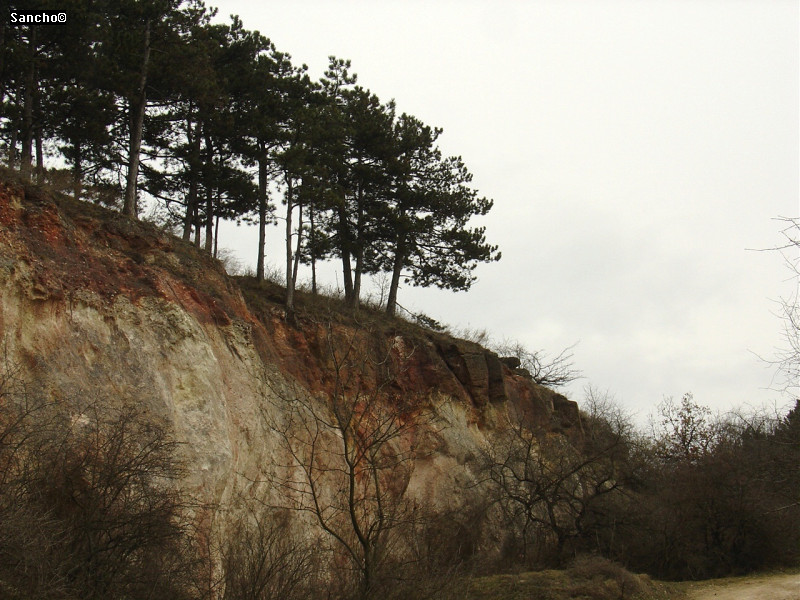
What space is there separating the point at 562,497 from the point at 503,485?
79.9 inches

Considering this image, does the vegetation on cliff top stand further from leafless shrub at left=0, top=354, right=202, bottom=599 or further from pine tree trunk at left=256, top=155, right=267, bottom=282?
leafless shrub at left=0, top=354, right=202, bottom=599

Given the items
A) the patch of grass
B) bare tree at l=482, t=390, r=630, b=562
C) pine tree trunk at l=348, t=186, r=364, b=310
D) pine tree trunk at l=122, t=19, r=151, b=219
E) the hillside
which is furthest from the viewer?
pine tree trunk at l=348, t=186, r=364, b=310

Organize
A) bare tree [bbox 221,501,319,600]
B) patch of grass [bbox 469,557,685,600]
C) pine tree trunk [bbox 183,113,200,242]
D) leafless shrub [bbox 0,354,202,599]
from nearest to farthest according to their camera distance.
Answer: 1. leafless shrub [bbox 0,354,202,599]
2. bare tree [bbox 221,501,319,600]
3. patch of grass [bbox 469,557,685,600]
4. pine tree trunk [bbox 183,113,200,242]

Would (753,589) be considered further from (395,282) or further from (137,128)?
(137,128)

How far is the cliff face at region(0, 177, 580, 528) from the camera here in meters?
15.2

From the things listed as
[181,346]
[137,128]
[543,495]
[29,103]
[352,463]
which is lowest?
[543,495]

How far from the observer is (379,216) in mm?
29844

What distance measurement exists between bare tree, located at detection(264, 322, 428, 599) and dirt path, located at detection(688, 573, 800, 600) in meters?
8.87

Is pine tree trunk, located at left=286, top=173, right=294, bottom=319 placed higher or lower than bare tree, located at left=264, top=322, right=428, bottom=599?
higher

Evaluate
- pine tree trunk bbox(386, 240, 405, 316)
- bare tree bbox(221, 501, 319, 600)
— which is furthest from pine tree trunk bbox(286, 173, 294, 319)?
bare tree bbox(221, 501, 319, 600)

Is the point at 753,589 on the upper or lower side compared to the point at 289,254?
lower

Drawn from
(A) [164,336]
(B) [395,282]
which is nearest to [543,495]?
(B) [395,282]

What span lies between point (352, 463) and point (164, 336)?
29.4ft

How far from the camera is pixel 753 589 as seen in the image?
65.7 ft
